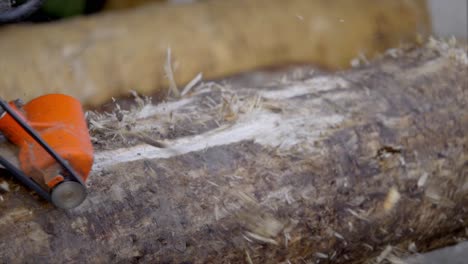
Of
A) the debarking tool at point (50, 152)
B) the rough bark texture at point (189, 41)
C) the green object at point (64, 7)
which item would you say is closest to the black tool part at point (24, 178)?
the debarking tool at point (50, 152)

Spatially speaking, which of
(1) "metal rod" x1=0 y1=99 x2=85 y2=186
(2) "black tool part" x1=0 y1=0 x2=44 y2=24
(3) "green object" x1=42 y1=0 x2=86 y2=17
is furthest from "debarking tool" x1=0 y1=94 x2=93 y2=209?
(3) "green object" x1=42 y1=0 x2=86 y2=17

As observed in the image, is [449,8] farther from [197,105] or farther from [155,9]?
[197,105]

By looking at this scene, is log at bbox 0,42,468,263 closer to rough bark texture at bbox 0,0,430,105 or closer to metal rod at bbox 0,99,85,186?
metal rod at bbox 0,99,85,186

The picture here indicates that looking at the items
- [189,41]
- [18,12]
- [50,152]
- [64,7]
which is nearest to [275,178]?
[50,152]

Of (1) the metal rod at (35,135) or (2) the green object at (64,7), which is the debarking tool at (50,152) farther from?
(2) the green object at (64,7)

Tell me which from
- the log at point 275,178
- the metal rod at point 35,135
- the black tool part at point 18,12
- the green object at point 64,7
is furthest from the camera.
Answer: the green object at point 64,7
